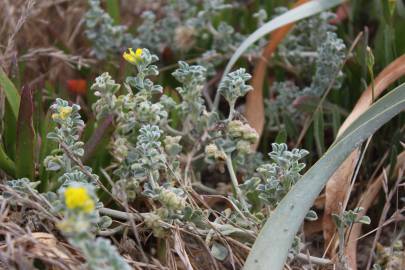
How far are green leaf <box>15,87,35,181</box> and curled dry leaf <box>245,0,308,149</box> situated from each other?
633mm

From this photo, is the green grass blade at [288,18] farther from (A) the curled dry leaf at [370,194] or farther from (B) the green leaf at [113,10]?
(B) the green leaf at [113,10]

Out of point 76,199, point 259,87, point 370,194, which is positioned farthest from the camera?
point 259,87

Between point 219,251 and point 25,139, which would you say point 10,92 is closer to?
point 25,139

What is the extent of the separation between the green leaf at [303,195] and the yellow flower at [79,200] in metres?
0.40

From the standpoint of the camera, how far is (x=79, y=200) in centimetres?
94

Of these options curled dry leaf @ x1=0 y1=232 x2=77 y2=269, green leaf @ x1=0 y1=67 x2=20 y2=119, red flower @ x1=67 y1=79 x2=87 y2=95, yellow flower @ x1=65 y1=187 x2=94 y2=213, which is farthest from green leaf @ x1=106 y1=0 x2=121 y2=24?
yellow flower @ x1=65 y1=187 x2=94 y2=213

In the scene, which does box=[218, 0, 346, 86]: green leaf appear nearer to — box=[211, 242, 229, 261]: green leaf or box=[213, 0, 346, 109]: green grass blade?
box=[213, 0, 346, 109]: green grass blade

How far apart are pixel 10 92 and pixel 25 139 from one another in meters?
0.17

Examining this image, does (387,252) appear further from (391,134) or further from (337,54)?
(337,54)

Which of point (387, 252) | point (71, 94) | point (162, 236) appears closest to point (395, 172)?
point (387, 252)

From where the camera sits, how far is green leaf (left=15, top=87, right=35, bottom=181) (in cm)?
141

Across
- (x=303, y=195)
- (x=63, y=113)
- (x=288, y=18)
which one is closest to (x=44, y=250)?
(x=63, y=113)

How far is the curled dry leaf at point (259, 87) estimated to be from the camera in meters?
1.89

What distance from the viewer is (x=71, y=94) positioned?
2039mm
